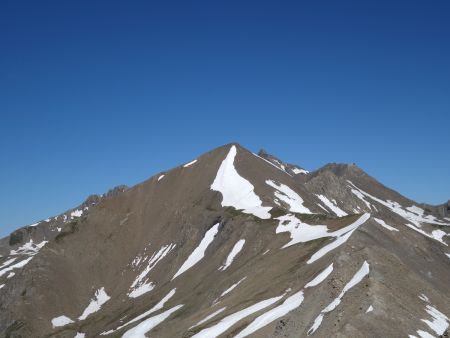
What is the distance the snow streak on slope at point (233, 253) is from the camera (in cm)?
8622

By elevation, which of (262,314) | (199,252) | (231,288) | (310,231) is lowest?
(262,314)

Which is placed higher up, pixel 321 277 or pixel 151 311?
pixel 151 311

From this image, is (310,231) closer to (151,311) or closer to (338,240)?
(338,240)

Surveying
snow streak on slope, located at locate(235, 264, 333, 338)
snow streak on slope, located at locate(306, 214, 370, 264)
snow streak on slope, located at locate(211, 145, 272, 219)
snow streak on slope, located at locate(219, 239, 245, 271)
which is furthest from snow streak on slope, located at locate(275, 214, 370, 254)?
snow streak on slope, located at locate(211, 145, 272, 219)

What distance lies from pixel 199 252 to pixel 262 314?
59.1 m

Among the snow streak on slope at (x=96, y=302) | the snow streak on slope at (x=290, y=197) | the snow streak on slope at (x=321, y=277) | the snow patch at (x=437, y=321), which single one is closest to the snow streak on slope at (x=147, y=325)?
the snow streak on slope at (x=321, y=277)

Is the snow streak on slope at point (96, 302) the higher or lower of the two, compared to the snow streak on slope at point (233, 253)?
higher

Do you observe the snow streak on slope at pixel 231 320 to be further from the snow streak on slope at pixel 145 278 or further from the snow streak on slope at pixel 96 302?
the snow streak on slope at pixel 96 302

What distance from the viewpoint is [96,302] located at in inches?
4555

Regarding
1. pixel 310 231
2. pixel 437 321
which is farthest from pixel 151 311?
pixel 437 321

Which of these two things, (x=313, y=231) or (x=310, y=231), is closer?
(x=313, y=231)

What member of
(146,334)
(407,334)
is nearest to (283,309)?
(407,334)

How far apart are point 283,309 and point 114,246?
9319 cm

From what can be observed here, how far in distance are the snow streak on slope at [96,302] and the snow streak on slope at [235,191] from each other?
3333cm
